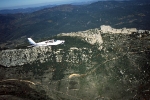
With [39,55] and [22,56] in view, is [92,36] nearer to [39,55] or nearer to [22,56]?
[39,55]

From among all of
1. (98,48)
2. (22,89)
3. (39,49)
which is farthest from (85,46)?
(22,89)

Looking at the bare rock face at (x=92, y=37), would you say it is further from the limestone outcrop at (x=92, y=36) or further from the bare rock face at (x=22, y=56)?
the bare rock face at (x=22, y=56)

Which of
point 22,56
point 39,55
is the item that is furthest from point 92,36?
point 22,56

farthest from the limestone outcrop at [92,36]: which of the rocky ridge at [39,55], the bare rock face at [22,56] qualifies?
the bare rock face at [22,56]

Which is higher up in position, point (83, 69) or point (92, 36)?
point (92, 36)

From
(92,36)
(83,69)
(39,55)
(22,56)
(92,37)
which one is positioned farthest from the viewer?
(92,36)

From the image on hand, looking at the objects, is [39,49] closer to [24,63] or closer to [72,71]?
[24,63]

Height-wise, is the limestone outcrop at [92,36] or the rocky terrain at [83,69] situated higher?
the limestone outcrop at [92,36]

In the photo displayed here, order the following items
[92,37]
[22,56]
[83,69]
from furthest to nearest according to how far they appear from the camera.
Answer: [92,37] < [22,56] < [83,69]

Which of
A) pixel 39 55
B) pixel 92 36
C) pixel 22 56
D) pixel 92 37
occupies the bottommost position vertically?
pixel 22 56
